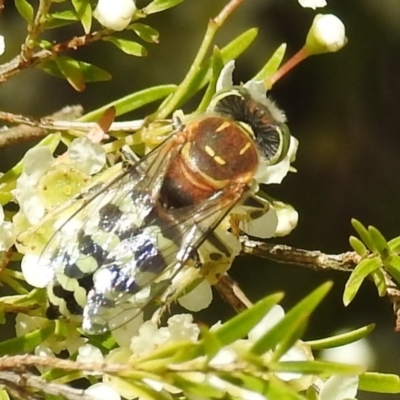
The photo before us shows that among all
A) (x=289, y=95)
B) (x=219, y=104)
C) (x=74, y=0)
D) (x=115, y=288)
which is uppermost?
(x=74, y=0)

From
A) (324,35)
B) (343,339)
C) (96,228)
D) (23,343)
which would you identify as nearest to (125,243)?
(96,228)

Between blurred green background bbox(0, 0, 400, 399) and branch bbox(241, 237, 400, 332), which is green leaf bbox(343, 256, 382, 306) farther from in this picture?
blurred green background bbox(0, 0, 400, 399)

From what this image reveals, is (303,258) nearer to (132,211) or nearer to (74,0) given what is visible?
(132,211)

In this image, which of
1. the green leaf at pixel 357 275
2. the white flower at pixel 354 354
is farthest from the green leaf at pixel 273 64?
the white flower at pixel 354 354

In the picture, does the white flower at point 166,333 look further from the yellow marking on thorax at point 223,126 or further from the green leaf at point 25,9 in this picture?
the green leaf at point 25,9

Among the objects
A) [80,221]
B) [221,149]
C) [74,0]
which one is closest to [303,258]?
[221,149]

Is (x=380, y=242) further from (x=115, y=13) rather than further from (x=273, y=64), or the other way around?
(x=115, y=13)
